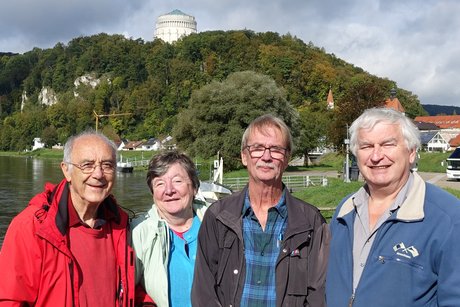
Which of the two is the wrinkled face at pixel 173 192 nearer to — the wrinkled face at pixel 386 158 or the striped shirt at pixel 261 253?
the striped shirt at pixel 261 253

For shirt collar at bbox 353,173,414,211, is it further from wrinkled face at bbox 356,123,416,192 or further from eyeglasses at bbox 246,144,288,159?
eyeglasses at bbox 246,144,288,159

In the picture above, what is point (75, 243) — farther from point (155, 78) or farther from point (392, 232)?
point (155, 78)

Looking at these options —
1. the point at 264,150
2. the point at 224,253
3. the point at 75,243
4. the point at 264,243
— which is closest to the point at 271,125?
the point at 264,150

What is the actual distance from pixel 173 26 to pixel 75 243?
149 meters

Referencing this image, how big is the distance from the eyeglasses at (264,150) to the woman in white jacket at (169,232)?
1.84 feet

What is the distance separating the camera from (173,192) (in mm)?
3092

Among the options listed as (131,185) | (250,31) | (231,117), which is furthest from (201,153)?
(250,31)

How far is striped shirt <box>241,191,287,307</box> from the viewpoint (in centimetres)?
260

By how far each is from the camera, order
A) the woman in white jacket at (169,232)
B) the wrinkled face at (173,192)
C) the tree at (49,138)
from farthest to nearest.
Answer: the tree at (49,138) → the wrinkled face at (173,192) → the woman in white jacket at (169,232)

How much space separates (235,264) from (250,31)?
111 meters

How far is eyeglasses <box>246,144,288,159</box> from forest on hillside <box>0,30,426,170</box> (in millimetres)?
31369

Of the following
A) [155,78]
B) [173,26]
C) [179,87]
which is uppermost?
[173,26]

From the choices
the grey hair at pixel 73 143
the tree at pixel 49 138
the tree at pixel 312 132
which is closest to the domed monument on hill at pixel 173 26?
the tree at pixel 49 138

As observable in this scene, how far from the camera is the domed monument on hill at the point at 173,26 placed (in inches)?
5728
